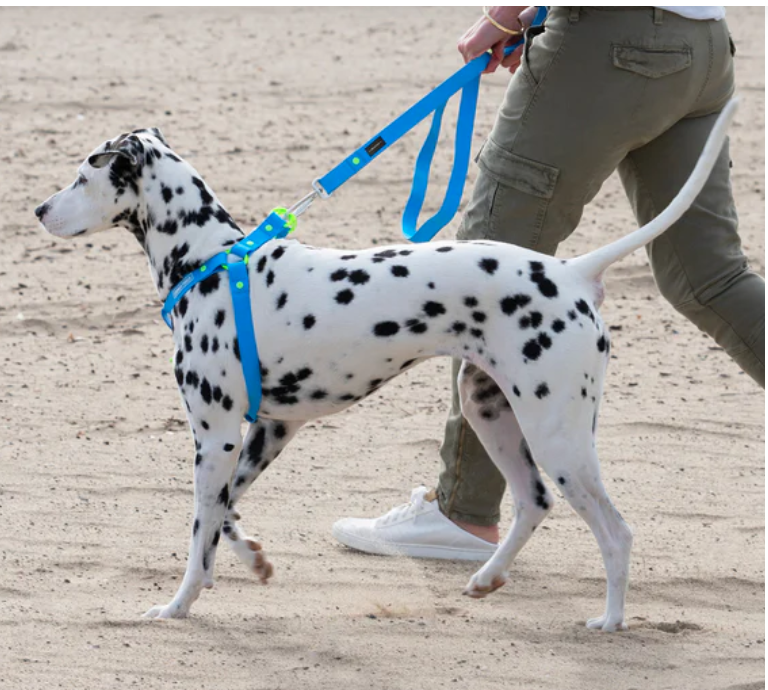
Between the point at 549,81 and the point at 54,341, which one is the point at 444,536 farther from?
the point at 54,341

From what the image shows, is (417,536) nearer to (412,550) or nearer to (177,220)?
(412,550)

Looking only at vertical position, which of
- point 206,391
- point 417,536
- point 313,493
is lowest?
point 313,493

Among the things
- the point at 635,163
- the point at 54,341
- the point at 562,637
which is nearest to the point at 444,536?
the point at 562,637

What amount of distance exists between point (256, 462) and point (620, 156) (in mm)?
1611

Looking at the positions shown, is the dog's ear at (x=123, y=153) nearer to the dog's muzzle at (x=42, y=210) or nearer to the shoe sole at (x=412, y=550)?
the dog's muzzle at (x=42, y=210)

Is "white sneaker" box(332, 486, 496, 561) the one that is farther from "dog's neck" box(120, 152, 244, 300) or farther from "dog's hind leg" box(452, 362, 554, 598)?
"dog's neck" box(120, 152, 244, 300)

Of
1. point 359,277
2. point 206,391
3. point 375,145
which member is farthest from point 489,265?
point 206,391

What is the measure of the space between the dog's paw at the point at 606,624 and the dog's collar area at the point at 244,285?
129cm

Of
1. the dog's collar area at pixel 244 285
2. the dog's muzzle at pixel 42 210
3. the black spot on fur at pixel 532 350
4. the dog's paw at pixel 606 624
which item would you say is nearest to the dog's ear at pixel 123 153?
the dog's muzzle at pixel 42 210

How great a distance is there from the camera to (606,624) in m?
4.51

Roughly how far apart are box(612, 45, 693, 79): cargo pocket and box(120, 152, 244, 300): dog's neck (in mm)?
1366

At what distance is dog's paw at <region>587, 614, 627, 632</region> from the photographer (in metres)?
4.51

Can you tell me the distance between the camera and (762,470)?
5988mm

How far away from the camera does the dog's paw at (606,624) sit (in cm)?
451
